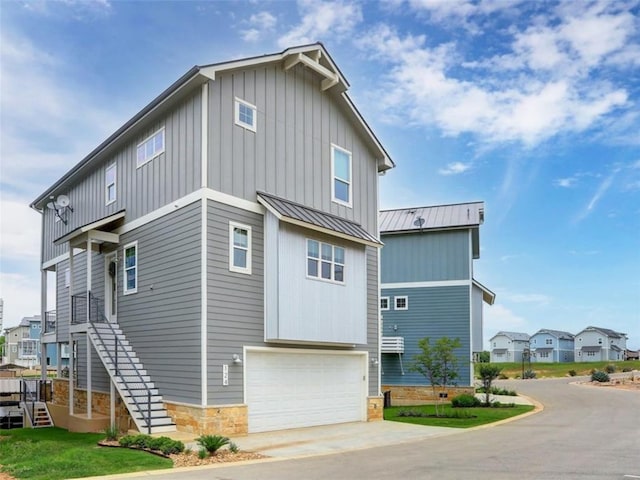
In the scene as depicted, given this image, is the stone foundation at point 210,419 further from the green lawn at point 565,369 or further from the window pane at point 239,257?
the green lawn at point 565,369

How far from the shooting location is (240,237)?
623 inches

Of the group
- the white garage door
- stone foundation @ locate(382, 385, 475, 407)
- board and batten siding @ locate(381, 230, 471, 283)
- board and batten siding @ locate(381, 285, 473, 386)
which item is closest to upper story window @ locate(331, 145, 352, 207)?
the white garage door

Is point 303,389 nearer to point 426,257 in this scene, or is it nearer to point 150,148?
point 150,148

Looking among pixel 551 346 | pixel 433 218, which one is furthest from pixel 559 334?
pixel 433 218

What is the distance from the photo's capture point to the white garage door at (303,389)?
1566 centimetres

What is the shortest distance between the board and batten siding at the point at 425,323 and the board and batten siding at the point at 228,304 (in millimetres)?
14569

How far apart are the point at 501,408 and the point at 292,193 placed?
12327 mm

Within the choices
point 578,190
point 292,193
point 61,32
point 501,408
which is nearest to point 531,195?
point 578,190

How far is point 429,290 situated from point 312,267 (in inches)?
526

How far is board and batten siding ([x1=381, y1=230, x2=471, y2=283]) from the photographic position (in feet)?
93.1

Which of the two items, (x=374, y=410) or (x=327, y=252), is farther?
(x=374, y=410)

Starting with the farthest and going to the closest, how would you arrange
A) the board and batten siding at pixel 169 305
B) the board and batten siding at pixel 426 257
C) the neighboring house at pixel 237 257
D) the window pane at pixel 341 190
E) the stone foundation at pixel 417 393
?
the board and batten siding at pixel 426 257
the stone foundation at pixel 417 393
the window pane at pixel 341 190
the neighboring house at pixel 237 257
the board and batten siding at pixel 169 305

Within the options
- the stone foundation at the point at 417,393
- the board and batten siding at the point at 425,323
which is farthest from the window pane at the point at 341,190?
the stone foundation at the point at 417,393

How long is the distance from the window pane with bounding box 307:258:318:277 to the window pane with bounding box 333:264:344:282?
0.84m
